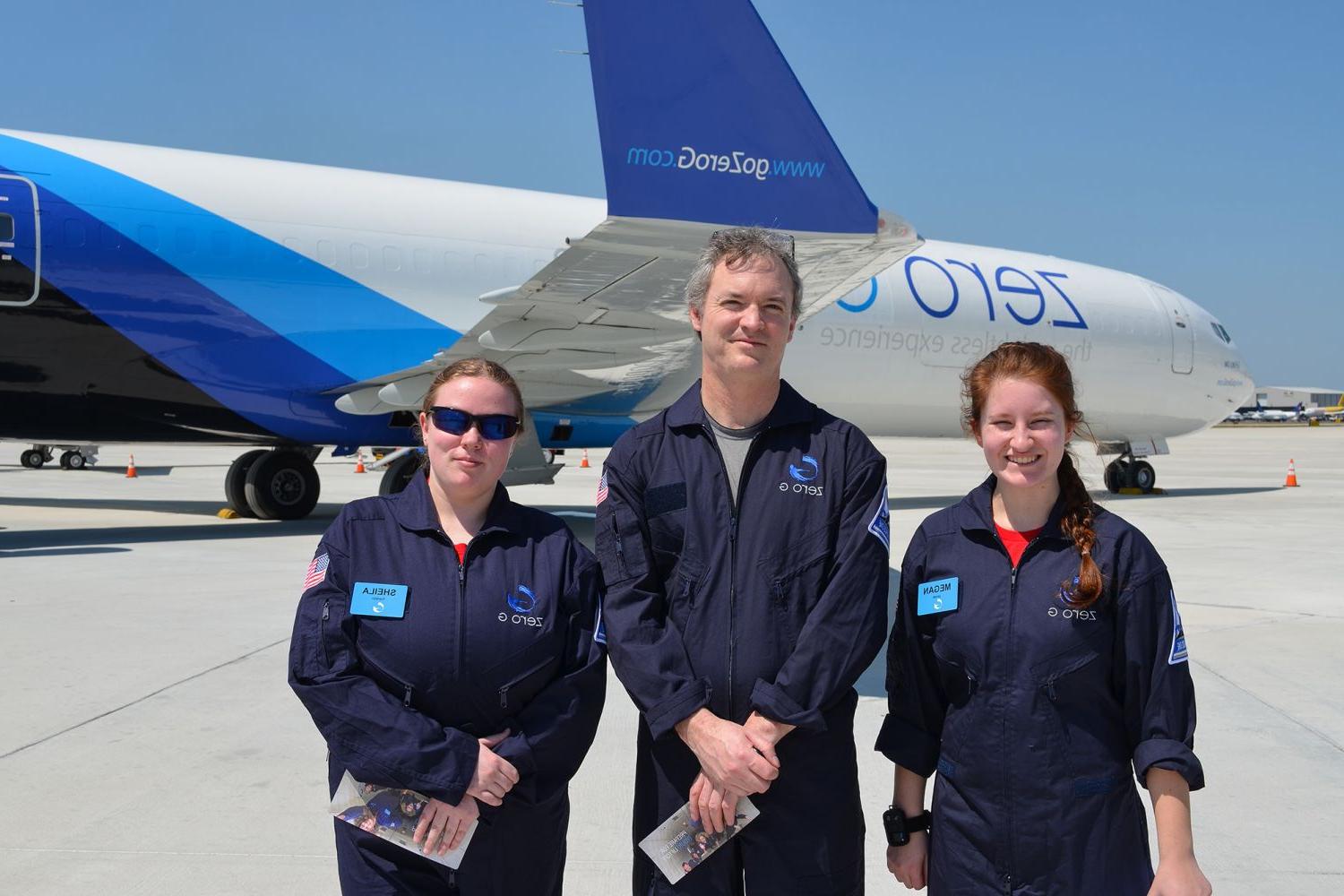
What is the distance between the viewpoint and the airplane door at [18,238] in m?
10.1

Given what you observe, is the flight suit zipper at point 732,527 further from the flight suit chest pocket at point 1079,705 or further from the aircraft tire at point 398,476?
the aircraft tire at point 398,476

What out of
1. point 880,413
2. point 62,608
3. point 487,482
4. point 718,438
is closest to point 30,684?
point 62,608

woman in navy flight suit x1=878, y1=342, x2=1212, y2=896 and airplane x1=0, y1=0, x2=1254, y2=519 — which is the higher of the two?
airplane x1=0, y1=0, x2=1254, y2=519

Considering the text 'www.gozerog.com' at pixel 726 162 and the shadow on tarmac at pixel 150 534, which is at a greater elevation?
the text 'www.gozerog.com' at pixel 726 162

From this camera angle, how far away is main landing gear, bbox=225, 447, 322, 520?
13.4 metres

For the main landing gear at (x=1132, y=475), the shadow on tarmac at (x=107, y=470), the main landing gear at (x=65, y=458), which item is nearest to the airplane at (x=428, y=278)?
the main landing gear at (x=1132, y=475)

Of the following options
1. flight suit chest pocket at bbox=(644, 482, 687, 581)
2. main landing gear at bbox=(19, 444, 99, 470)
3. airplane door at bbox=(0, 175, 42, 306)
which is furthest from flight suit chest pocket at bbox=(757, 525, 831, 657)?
main landing gear at bbox=(19, 444, 99, 470)

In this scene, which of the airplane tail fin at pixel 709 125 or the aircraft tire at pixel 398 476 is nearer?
the airplane tail fin at pixel 709 125

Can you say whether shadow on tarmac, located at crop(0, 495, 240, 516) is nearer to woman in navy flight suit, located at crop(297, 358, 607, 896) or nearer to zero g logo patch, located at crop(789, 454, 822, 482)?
woman in navy flight suit, located at crop(297, 358, 607, 896)

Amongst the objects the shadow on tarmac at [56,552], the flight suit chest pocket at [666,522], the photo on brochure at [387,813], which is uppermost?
the flight suit chest pocket at [666,522]

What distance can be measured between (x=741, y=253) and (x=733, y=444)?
450 millimetres

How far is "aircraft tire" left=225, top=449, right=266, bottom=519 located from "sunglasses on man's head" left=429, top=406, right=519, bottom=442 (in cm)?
1189

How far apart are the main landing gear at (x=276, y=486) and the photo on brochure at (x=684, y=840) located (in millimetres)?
11895

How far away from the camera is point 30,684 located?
17.5 feet
